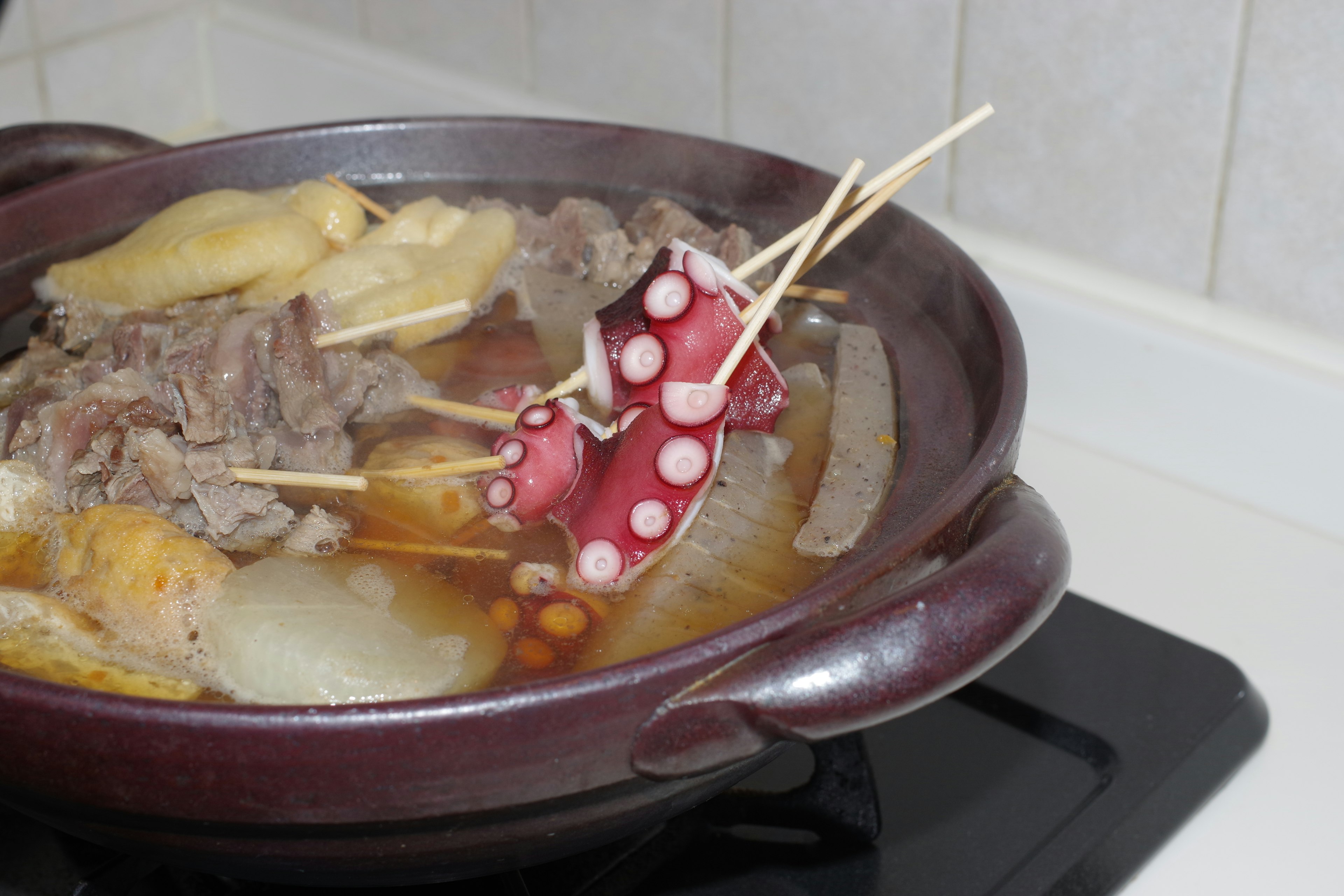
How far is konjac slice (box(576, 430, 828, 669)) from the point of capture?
2.92 feet

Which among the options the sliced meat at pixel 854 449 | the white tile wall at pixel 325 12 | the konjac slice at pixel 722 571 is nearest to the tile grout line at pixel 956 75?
the sliced meat at pixel 854 449

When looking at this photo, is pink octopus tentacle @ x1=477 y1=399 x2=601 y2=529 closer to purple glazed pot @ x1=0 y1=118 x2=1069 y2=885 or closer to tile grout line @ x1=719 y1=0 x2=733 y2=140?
purple glazed pot @ x1=0 y1=118 x2=1069 y2=885

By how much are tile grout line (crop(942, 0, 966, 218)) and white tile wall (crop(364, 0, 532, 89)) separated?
0.78m

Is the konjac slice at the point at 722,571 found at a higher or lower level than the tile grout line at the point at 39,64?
lower

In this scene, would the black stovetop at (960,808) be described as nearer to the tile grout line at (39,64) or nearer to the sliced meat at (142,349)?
the sliced meat at (142,349)

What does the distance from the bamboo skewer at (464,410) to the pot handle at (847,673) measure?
453 mm

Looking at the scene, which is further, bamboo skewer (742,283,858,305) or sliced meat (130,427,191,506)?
bamboo skewer (742,283,858,305)

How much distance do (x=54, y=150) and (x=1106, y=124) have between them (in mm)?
1242

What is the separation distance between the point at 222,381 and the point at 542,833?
23.1 inches

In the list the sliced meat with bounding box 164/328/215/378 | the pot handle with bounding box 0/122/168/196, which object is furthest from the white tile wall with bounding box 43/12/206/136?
the sliced meat with bounding box 164/328/215/378

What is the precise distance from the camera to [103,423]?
1.08 m

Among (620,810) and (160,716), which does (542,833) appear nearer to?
(620,810)

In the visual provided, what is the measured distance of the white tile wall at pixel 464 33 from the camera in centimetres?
205

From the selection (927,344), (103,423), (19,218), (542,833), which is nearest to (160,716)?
(542,833)
